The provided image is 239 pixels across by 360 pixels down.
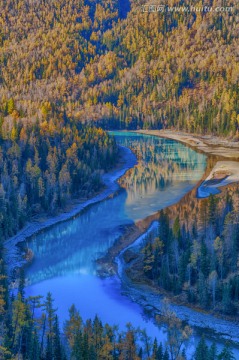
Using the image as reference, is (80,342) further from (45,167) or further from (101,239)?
(45,167)

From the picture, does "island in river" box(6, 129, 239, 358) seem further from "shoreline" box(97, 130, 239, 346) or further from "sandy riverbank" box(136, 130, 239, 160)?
"sandy riverbank" box(136, 130, 239, 160)

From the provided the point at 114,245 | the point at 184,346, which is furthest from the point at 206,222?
the point at 184,346

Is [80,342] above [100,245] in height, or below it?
above

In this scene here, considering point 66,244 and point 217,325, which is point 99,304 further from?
point 66,244

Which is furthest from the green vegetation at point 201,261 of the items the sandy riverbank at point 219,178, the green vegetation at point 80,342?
the sandy riverbank at point 219,178

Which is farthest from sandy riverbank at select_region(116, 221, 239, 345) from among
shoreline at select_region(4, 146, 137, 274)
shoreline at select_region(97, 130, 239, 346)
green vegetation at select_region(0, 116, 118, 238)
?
green vegetation at select_region(0, 116, 118, 238)

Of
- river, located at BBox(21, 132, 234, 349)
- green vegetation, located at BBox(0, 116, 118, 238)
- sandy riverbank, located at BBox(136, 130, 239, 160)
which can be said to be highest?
green vegetation, located at BBox(0, 116, 118, 238)

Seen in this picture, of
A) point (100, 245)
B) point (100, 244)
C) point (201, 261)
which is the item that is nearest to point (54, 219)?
point (100, 244)
